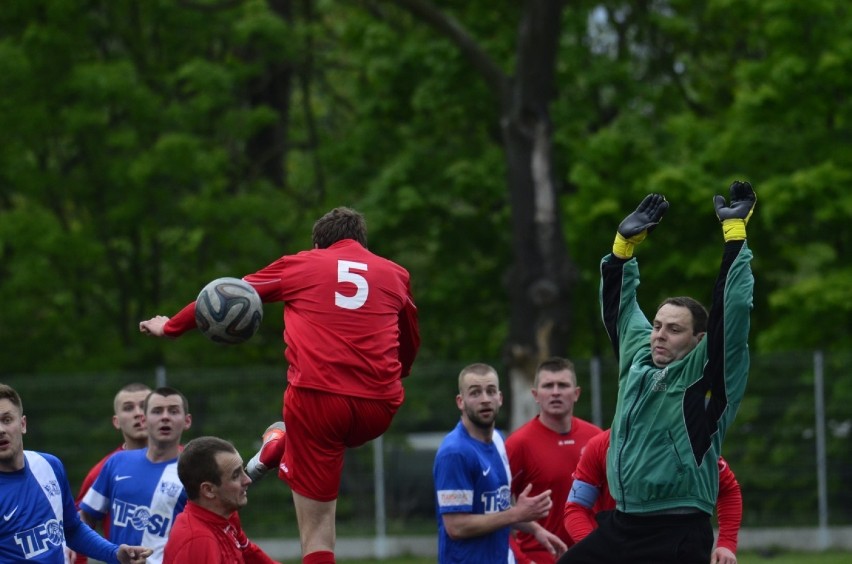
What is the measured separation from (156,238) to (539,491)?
15277 millimetres

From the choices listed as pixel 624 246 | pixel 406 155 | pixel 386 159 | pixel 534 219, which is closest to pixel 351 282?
pixel 624 246

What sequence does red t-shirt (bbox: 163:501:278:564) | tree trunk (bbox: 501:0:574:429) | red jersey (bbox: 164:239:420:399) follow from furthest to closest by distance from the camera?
1. tree trunk (bbox: 501:0:574:429)
2. red jersey (bbox: 164:239:420:399)
3. red t-shirt (bbox: 163:501:278:564)

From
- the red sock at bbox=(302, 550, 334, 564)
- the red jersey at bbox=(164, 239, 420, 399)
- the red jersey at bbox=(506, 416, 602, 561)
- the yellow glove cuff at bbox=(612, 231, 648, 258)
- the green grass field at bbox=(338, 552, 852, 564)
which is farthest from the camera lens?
the green grass field at bbox=(338, 552, 852, 564)

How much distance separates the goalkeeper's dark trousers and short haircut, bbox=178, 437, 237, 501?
1.75 meters

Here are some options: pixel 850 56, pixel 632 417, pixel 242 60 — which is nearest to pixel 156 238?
pixel 242 60

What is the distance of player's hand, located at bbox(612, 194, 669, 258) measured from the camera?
23.6 ft

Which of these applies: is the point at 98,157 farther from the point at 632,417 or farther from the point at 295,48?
the point at 632,417

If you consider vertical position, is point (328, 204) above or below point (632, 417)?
above

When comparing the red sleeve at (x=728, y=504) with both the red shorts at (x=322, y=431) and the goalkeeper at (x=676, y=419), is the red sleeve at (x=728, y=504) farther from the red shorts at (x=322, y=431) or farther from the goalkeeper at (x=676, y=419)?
→ the red shorts at (x=322, y=431)

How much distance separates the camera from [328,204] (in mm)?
24141

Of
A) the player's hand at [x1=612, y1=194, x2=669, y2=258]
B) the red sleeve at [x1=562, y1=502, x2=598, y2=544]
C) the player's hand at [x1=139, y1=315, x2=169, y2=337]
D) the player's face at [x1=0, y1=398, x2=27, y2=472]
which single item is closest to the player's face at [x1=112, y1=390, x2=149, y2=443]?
the player's face at [x1=0, y1=398, x2=27, y2=472]

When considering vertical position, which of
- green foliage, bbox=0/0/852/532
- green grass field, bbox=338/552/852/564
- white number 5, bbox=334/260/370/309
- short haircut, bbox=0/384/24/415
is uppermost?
green foliage, bbox=0/0/852/532

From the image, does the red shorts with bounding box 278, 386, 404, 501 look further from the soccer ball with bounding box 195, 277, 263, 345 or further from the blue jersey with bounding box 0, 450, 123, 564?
the blue jersey with bounding box 0, 450, 123, 564

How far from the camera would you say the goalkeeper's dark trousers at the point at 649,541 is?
708 centimetres
